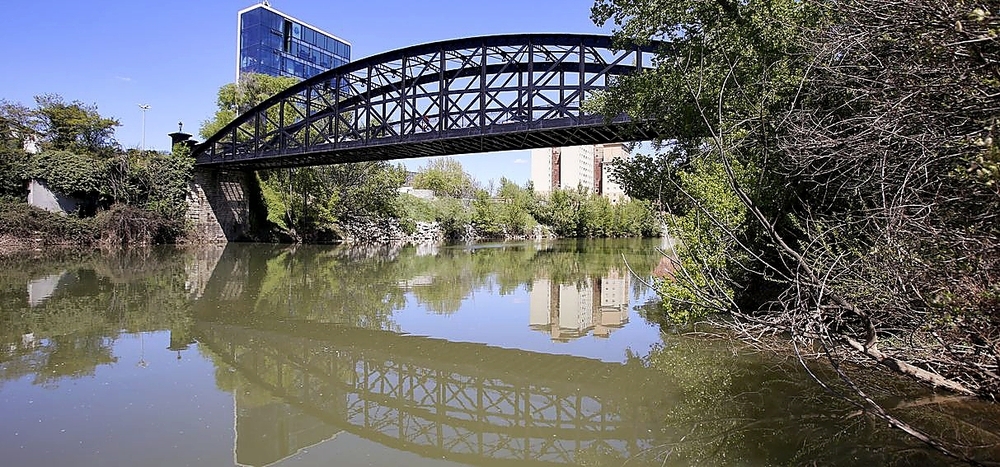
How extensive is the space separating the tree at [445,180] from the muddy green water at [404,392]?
56781 mm

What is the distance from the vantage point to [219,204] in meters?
40.3

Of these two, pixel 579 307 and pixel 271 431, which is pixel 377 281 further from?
pixel 271 431

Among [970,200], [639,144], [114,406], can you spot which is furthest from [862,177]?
[639,144]

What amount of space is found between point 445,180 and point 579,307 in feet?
192

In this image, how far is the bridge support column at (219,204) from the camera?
38.3m

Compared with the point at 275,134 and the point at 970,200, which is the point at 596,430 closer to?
the point at 970,200

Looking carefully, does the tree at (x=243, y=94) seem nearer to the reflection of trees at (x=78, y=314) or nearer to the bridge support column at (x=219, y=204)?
the bridge support column at (x=219, y=204)

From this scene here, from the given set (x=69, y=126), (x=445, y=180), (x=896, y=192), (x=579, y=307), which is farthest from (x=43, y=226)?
(x=445, y=180)

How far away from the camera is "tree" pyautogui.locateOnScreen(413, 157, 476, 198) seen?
233 ft

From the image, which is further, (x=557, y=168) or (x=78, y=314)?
(x=557, y=168)

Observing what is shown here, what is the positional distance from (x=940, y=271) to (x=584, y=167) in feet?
465

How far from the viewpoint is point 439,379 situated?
25.7 ft

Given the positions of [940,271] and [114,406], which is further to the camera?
[114,406]

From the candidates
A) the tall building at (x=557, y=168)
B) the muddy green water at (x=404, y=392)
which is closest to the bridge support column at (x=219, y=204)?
the muddy green water at (x=404, y=392)
